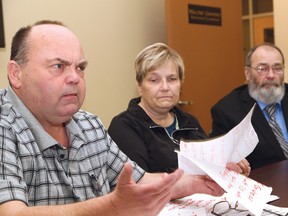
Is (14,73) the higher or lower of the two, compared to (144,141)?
higher

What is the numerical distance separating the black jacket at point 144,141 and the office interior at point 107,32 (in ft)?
3.17

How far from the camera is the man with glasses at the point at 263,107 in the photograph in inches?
89.4

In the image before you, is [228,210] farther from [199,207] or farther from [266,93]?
[266,93]

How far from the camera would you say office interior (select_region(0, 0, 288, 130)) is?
254 cm

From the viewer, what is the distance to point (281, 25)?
3977 mm

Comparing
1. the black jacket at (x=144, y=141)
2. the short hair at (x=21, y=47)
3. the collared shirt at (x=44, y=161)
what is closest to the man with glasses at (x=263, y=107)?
the black jacket at (x=144, y=141)

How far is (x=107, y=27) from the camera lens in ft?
10.1

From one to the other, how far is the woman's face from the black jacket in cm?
13

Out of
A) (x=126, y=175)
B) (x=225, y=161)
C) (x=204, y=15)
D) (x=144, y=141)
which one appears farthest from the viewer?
(x=204, y=15)

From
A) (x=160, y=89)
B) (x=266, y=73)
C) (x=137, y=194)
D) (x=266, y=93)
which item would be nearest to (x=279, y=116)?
Answer: (x=266, y=93)

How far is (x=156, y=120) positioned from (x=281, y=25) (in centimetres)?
255

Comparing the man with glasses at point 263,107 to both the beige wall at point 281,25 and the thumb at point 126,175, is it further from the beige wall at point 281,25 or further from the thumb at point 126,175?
the thumb at point 126,175

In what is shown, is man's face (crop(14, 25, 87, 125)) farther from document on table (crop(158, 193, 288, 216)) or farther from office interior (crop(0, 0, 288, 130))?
office interior (crop(0, 0, 288, 130))

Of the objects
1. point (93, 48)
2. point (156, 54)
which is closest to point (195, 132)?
point (156, 54)
